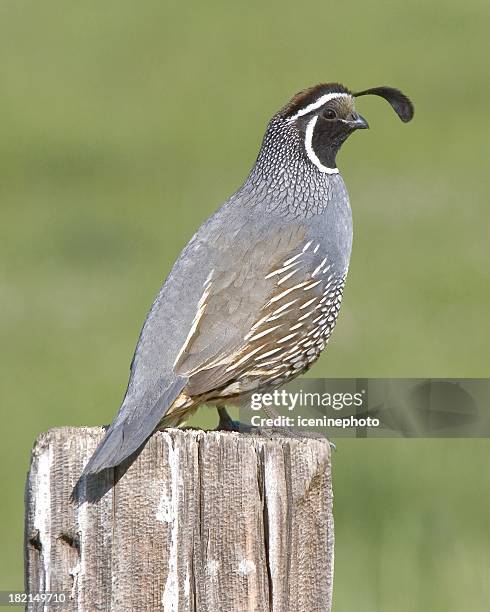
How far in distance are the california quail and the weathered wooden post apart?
648mm

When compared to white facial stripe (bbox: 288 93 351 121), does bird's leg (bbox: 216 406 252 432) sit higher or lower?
lower

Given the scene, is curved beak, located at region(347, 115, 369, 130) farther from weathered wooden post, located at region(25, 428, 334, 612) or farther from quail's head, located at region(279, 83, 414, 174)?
weathered wooden post, located at region(25, 428, 334, 612)

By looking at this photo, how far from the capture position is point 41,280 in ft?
50.8

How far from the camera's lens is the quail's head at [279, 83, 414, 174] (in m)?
6.36

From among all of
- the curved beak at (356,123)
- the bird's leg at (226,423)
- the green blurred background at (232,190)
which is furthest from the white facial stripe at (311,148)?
the green blurred background at (232,190)

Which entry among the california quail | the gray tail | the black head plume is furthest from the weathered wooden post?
the black head plume

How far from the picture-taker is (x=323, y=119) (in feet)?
21.0

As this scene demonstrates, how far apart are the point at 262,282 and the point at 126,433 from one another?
1.54 m

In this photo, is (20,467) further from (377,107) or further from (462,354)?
(377,107)

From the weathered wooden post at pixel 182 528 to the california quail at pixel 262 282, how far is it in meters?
0.65

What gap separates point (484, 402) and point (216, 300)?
409cm

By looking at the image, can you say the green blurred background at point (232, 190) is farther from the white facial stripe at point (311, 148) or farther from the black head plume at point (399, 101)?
the black head plume at point (399, 101)

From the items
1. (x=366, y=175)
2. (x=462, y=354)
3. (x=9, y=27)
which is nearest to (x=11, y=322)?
(x=462, y=354)

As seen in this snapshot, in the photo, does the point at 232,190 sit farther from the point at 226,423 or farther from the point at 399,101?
the point at 226,423
